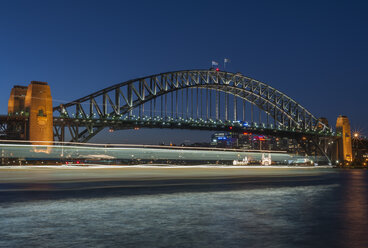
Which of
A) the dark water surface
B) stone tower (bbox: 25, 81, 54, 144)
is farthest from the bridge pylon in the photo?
the dark water surface

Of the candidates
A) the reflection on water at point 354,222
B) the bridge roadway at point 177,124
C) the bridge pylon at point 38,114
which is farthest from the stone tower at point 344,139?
the reflection on water at point 354,222

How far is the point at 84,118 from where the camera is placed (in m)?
69.8

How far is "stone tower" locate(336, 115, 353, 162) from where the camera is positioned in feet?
358

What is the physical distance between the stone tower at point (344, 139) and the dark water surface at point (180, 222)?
10481 centimetres

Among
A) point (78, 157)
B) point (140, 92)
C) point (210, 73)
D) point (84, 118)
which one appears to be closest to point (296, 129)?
point (210, 73)

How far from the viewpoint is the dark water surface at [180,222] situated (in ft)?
18.3

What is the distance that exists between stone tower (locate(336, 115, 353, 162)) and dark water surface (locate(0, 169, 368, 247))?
105 meters

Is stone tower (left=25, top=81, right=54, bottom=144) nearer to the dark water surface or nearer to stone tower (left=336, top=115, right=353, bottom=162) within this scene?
the dark water surface

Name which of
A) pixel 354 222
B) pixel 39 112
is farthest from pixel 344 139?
pixel 354 222

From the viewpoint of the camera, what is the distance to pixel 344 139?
358 feet

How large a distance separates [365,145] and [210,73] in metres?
72.2

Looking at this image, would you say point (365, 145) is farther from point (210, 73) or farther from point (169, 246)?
point (169, 246)

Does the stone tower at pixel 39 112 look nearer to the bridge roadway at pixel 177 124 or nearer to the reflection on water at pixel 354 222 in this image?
the bridge roadway at pixel 177 124

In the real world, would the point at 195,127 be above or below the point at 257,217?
above
